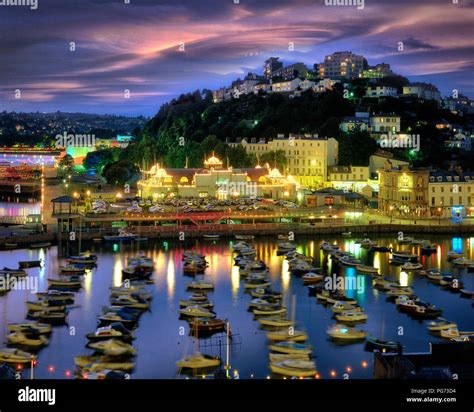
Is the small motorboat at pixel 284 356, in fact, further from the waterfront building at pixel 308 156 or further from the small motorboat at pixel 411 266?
the waterfront building at pixel 308 156

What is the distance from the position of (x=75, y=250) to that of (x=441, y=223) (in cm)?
1107

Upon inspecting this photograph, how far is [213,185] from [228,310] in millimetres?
15154

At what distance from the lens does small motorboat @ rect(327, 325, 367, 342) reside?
37.1 feet

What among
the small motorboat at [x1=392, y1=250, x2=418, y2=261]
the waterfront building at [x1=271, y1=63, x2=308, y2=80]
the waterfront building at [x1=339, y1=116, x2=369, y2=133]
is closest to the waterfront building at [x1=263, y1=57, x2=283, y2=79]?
the waterfront building at [x1=271, y1=63, x2=308, y2=80]

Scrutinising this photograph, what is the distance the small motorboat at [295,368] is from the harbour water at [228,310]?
5.8 inches

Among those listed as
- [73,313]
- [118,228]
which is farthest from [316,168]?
[73,313]

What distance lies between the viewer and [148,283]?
1526cm

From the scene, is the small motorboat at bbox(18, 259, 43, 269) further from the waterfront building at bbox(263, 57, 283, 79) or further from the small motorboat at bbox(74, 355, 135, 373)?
the waterfront building at bbox(263, 57, 283, 79)

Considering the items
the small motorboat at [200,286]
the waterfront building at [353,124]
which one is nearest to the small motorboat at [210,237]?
the small motorboat at [200,286]

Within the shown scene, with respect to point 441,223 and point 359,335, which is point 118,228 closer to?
point 441,223

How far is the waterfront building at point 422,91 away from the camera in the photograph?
40938 millimetres

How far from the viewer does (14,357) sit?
10.0 m

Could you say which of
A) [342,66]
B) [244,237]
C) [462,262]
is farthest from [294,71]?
[462,262]

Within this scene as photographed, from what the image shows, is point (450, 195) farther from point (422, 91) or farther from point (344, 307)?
point (422, 91)
